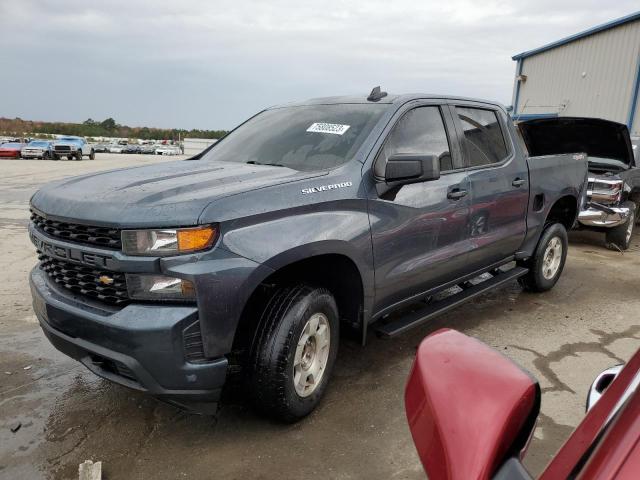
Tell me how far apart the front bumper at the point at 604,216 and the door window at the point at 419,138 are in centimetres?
443

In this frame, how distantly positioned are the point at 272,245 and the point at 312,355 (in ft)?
2.56

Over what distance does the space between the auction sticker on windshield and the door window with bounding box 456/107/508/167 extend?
1114 mm

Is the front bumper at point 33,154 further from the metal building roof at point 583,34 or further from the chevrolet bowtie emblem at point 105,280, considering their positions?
the chevrolet bowtie emblem at point 105,280

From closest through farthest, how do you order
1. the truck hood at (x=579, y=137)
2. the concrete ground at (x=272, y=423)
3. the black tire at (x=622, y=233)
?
the concrete ground at (x=272, y=423) < the truck hood at (x=579, y=137) < the black tire at (x=622, y=233)

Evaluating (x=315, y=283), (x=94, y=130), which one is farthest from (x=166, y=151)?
(x=315, y=283)

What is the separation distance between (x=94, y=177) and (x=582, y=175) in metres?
4.83

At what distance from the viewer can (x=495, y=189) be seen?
4113 millimetres

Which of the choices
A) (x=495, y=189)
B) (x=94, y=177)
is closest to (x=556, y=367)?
(x=495, y=189)

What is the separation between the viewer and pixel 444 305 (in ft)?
12.4

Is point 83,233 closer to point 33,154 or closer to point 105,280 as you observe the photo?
point 105,280

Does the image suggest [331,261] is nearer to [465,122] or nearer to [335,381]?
[335,381]

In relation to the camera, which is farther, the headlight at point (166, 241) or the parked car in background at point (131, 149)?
the parked car in background at point (131, 149)

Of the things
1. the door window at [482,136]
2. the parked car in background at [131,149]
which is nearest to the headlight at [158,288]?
the door window at [482,136]

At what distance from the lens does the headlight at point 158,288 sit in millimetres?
2271
